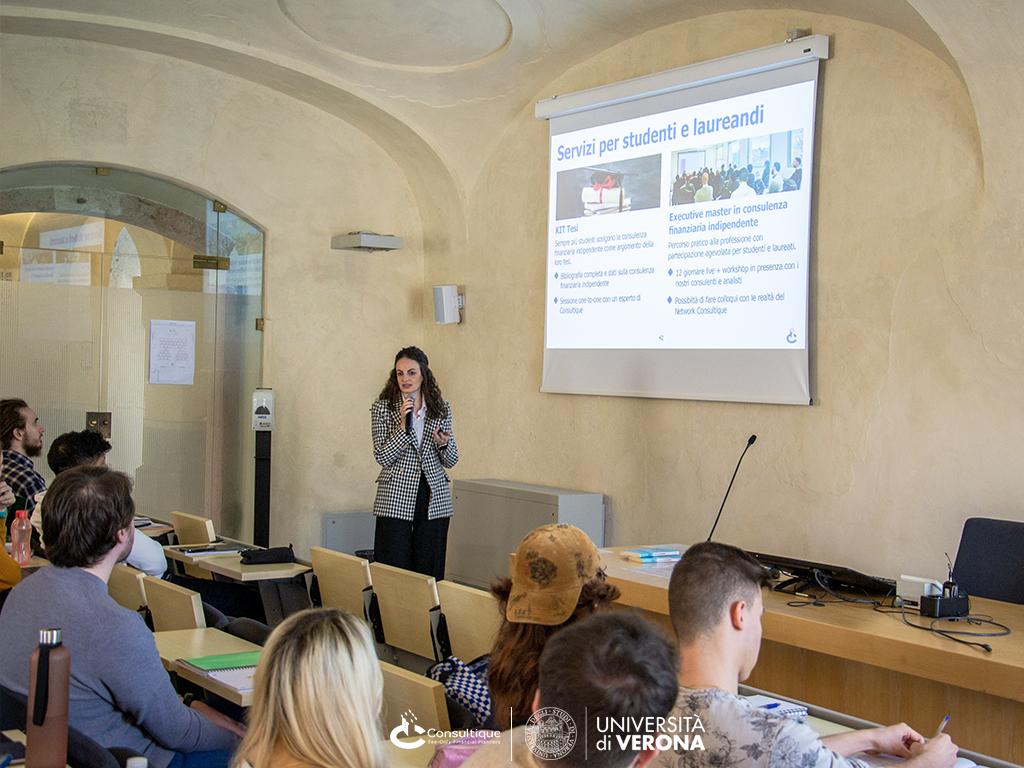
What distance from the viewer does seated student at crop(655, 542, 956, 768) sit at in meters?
1.88

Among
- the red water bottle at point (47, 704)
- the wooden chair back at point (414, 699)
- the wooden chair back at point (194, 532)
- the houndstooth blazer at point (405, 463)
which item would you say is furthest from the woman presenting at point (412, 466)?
the red water bottle at point (47, 704)

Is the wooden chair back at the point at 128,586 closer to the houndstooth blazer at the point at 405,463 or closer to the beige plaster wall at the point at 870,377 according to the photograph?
the houndstooth blazer at the point at 405,463

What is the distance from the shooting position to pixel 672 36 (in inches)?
246

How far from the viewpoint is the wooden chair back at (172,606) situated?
355 cm

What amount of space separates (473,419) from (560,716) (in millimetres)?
6463

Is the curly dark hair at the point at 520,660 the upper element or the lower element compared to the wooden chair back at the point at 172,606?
upper

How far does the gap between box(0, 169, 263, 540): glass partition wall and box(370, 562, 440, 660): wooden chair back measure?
379 cm

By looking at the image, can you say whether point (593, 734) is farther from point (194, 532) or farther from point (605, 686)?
point (194, 532)

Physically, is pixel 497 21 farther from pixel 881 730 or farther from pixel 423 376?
pixel 881 730

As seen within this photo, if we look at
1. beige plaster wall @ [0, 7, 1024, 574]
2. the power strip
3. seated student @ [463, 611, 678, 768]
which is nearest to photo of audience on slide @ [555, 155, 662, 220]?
beige plaster wall @ [0, 7, 1024, 574]

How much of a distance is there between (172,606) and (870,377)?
3387mm

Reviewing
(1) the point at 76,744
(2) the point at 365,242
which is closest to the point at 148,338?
(2) the point at 365,242

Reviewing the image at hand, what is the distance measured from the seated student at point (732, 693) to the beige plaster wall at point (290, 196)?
232 inches

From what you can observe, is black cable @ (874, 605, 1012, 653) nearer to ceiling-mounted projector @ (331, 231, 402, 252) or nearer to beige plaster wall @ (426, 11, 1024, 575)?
beige plaster wall @ (426, 11, 1024, 575)
